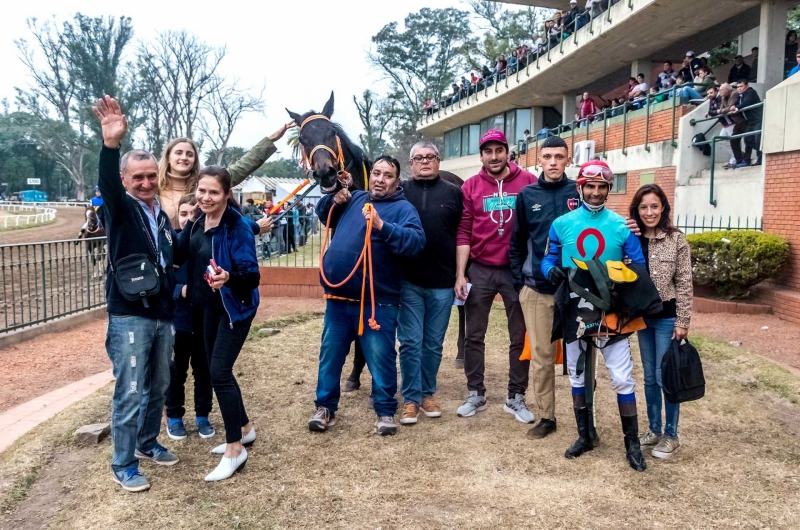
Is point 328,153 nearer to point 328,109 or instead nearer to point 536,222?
point 328,109

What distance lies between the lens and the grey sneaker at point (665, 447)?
383cm

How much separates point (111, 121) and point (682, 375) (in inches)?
137

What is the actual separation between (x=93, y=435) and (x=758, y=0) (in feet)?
53.9

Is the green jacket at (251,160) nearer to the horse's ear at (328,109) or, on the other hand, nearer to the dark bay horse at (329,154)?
the dark bay horse at (329,154)

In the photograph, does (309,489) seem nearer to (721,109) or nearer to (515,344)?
(515,344)

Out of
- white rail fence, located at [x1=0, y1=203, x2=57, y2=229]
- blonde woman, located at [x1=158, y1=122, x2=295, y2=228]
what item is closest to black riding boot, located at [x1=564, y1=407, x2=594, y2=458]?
blonde woman, located at [x1=158, y1=122, x2=295, y2=228]

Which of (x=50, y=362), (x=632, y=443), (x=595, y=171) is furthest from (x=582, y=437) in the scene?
(x=50, y=362)

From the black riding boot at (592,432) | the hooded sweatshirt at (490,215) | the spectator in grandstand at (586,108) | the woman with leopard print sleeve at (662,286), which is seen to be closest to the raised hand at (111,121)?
the hooded sweatshirt at (490,215)

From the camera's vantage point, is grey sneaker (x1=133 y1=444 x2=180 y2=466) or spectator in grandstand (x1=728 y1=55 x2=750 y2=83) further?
spectator in grandstand (x1=728 y1=55 x2=750 y2=83)

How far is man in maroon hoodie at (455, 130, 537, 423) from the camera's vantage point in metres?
4.58

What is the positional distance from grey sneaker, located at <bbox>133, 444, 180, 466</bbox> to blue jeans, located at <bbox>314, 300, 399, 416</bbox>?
112 cm

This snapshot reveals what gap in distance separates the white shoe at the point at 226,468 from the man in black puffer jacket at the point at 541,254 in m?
1.97

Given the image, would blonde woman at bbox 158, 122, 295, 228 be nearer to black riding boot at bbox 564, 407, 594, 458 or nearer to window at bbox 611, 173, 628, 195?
black riding boot at bbox 564, 407, 594, 458

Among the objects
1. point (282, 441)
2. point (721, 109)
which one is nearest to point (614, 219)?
point (282, 441)
